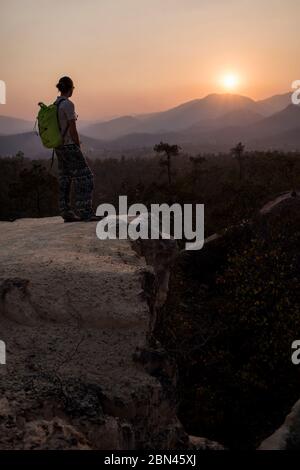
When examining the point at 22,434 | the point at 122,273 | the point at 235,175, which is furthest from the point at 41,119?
the point at 235,175

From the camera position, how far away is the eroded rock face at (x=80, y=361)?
3.21 metres

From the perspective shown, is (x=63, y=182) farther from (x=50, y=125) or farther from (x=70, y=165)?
(x=50, y=125)

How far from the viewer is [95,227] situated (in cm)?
634

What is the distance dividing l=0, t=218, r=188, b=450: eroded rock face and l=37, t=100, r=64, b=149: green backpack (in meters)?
2.16

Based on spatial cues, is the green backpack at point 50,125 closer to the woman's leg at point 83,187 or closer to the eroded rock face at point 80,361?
the woman's leg at point 83,187

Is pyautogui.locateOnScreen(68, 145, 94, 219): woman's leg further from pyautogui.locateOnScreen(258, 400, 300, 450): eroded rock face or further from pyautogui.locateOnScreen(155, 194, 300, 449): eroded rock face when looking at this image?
pyautogui.locateOnScreen(258, 400, 300, 450): eroded rock face

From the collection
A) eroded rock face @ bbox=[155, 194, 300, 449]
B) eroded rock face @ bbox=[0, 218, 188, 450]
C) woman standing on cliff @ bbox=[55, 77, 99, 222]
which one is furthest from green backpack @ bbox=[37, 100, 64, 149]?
eroded rock face @ bbox=[155, 194, 300, 449]

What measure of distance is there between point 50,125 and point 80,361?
378 centimetres

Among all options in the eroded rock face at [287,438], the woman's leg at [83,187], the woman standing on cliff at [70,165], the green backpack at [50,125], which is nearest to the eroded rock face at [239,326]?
the eroded rock face at [287,438]

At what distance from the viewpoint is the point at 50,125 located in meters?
6.57

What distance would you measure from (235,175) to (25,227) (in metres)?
17.0

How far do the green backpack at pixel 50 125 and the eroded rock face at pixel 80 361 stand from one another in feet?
7.08

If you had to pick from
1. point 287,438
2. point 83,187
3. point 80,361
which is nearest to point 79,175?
point 83,187
